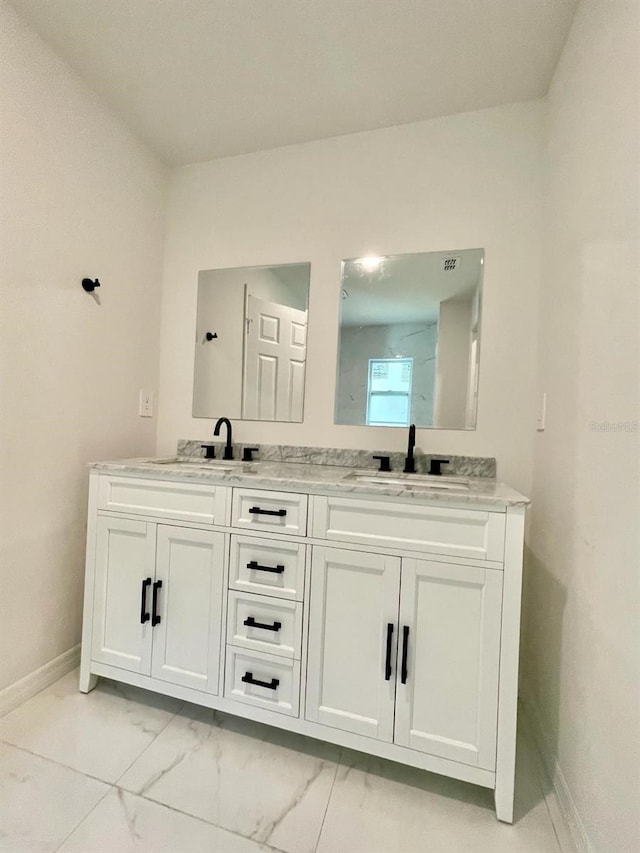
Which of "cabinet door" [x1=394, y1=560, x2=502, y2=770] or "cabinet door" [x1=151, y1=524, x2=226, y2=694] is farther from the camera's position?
"cabinet door" [x1=151, y1=524, x2=226, y2=694]

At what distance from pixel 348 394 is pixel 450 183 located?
1.01 metres

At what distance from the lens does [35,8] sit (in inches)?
52.1

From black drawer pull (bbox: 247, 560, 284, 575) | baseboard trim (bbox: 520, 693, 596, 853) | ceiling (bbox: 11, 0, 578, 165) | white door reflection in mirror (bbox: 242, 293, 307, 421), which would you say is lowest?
baseboard trim (bbox: 520, 693, 596, 853)

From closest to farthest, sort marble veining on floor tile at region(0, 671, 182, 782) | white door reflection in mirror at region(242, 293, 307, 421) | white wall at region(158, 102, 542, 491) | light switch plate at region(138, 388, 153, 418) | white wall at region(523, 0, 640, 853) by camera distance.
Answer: white wall at region(523, 0, 640, 853) → marble veining on floor tile at region(0, 671, 182, 782) → white wall at region(158, 102, 542, 491) → white door reflection in mirror at region(242, 293, 307, 421) → light switch plate at region(138, 388, 153, 418)

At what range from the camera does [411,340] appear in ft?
5.74

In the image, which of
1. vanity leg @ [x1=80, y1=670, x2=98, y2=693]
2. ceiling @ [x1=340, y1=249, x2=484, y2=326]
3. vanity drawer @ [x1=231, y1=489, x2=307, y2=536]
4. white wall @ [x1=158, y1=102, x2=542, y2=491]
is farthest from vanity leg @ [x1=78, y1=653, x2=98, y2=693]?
ceiling @ [x1=340, y1=249, x2=484, y2=326]

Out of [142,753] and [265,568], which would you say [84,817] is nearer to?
[142,753]

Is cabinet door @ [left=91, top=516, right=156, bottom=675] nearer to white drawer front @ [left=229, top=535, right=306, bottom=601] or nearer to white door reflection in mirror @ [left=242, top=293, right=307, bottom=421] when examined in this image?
white drawer front @ [left=229, top=535, right=306, bottom=601]

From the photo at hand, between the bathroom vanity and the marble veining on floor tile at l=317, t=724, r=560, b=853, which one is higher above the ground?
the bathroom vanity

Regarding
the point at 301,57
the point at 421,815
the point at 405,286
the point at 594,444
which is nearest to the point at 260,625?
the point at 421,815

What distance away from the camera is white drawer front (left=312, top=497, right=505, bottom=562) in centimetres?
109

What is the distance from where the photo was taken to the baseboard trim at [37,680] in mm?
1396

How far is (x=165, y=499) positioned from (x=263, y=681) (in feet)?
2.29

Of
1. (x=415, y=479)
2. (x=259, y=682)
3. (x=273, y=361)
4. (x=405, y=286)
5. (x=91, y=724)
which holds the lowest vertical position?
(x=91, y=724)
